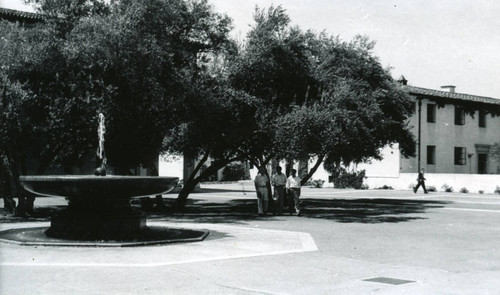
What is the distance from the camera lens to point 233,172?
190ft

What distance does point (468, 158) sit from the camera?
4903 centimetres

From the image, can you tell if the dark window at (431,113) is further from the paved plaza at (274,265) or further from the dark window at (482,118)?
the paved plaza at (274,265)

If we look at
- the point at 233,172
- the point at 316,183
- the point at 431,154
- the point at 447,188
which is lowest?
the point at 447,188

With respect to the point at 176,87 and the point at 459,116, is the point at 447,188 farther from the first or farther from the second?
the point at 176,87

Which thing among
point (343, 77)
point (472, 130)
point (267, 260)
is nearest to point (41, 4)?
point (343, 77)

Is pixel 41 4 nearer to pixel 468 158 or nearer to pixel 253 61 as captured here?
pixel 253 61

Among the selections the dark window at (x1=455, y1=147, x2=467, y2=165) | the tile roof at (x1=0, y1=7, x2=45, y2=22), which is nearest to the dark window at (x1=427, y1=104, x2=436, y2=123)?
the dark window at (x1=455, y1=147, x2=467, y2=165)

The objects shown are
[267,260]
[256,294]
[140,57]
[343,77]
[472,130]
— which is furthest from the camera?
[472,130]

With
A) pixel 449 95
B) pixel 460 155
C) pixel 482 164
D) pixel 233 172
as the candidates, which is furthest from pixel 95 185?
pixel 233 172

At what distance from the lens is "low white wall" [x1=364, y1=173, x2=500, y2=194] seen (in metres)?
39.4

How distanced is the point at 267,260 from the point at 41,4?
11875mm

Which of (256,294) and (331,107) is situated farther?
(331,107)

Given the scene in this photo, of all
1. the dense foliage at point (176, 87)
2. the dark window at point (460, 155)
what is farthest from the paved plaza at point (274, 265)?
the dark window at point (460, 155)

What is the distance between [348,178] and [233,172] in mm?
14300
